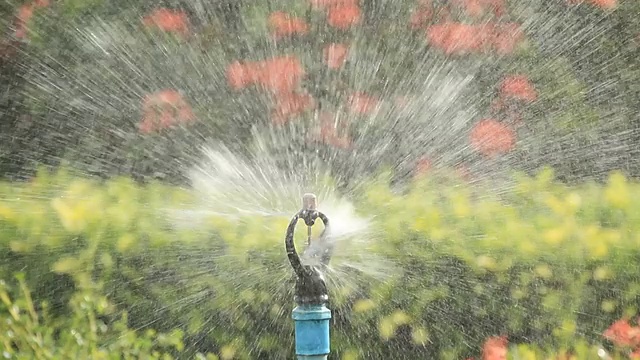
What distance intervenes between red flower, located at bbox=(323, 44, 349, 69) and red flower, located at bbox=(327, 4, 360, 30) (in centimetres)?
8

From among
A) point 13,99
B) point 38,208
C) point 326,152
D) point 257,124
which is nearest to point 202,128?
point 257,124

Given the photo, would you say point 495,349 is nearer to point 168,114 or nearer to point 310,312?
point 310,312

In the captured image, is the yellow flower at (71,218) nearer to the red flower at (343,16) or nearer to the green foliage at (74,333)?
the green foliage at (74,333)

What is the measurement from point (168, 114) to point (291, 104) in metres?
0.51

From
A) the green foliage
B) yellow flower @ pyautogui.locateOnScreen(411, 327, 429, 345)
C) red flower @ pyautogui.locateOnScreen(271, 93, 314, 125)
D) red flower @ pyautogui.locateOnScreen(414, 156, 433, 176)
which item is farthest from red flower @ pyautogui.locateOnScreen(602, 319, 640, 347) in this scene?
red flower @ pyautogui.locateOnScreen(271, 93, 314, 125)

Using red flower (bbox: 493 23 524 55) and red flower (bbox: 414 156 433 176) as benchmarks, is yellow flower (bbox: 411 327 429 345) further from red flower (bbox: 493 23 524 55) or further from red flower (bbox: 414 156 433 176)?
red flower (bbox: 493 23 524 55)

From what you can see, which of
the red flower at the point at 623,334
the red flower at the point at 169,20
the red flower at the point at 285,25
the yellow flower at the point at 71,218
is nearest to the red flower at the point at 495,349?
the red flower at the point at 623,334

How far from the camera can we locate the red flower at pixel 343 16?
15.0ft

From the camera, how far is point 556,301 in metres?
3.26

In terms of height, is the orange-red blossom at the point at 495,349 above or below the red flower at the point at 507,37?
below

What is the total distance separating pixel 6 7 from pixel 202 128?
1.01 metres

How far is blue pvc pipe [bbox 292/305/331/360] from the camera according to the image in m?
1.96

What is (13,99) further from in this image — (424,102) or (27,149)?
(424,102)

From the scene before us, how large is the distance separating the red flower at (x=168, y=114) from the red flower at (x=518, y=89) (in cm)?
132
